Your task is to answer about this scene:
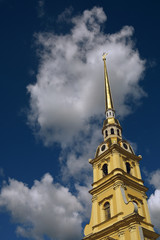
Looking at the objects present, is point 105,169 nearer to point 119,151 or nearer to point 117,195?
point 119,151

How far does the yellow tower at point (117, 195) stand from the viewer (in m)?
21.2

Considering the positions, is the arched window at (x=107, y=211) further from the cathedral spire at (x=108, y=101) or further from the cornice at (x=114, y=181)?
the cathedral spire at (x=108, y=101)

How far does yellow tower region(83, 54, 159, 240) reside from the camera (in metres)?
21.2

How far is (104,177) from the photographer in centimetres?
2672

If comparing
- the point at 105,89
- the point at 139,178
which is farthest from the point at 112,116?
the point at 139,178

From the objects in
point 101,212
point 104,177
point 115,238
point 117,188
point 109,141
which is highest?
point 109,141

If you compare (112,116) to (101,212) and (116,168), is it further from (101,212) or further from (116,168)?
(101,212)

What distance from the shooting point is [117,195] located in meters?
23.8

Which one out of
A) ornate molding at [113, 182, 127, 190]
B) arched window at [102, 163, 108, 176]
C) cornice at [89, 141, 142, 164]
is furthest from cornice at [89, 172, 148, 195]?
cornice at [89, 141, 142, 164]

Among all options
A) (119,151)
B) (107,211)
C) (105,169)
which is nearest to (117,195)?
(107,211)

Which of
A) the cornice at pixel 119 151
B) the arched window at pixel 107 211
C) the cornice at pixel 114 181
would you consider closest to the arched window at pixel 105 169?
the cornice at pixel 119 151

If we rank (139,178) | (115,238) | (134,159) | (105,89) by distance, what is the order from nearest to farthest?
(115,238) → (139,178) → (134,159) → (105,89)

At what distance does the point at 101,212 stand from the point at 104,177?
362 cm

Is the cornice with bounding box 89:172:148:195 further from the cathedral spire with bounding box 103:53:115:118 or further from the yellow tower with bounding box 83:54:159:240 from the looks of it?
the cathedral spire with bounding box 103:53:115:118
